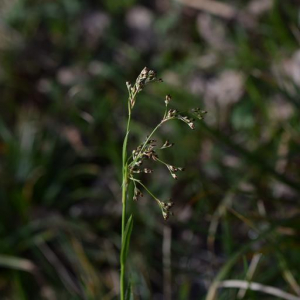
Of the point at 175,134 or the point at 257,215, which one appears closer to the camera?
the point at 257,215

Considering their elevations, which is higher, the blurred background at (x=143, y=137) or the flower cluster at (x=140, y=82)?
the flower cluster at (x=140, y=82)

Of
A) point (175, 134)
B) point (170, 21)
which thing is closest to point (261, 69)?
point (175, 134)

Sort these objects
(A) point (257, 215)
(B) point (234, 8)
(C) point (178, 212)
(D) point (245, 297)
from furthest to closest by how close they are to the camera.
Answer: (B) point (234, 8) → (C) point (178, 212) → (A) point (257, 215) → (D) point (245, 297)

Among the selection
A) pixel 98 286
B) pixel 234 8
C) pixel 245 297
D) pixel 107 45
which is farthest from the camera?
pixel 107 45

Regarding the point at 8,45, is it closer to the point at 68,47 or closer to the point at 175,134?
the point at 68,47

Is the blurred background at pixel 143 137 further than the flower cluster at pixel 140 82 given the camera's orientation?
Yes

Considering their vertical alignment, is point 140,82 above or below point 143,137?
above

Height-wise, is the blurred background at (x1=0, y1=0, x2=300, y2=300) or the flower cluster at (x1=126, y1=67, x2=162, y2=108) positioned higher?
the flower cluster at (x1=126, y1=67, x2=162, y2=108)

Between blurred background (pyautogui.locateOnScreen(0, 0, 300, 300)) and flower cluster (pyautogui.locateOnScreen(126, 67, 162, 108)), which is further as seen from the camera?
blurred background (pyautogui.locateOnScreen(0, 0, 300, 300))
